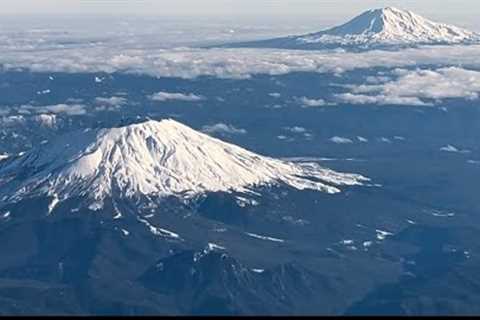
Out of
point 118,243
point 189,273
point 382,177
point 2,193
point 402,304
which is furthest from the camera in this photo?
point 382,177

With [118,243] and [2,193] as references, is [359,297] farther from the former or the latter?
[2,193]

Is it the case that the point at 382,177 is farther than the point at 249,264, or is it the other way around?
the point at 382,177

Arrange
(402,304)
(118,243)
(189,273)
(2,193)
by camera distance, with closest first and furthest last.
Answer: (402,304) < (189,273) < (118,243) < (2,193)

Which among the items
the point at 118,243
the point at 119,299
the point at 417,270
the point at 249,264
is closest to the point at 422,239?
the point at 417,270

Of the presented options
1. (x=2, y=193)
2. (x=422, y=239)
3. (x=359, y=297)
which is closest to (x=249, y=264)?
(x=359, y=297)

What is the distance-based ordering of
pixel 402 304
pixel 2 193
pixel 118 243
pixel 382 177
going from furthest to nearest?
1. pixel 382 177
2. pixel 2 193
3. pixel 118 243
4. pixel 402 304

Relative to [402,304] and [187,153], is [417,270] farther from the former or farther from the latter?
[187,153]
